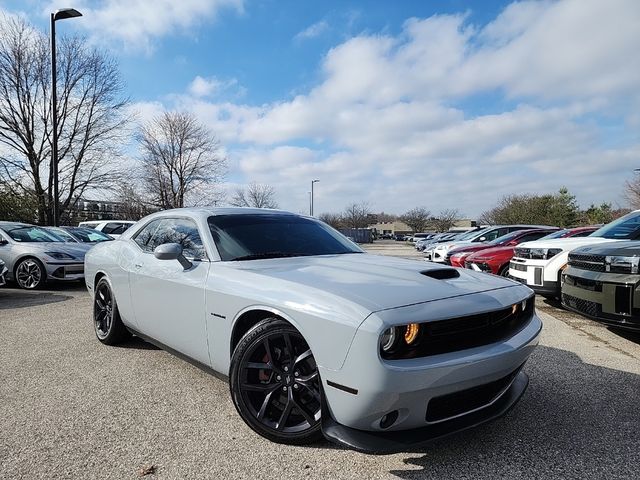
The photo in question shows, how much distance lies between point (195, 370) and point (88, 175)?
24.1 m

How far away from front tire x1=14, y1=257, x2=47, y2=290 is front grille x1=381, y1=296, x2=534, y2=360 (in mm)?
9222

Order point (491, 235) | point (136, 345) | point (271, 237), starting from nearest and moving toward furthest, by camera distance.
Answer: point (271, 237) → point (136, 345) → point (491, 235)

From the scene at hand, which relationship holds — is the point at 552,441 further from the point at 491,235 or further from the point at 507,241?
the point at 491,235

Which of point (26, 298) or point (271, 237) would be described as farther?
point (26, 298)

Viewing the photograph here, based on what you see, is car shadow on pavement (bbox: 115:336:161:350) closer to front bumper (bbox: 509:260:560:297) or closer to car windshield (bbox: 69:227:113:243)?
front bumper (bbox: 509:260:560:297)

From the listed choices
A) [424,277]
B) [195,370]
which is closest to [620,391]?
[424,277]

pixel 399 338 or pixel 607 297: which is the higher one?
pixel 399 338

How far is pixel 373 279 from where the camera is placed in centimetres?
260

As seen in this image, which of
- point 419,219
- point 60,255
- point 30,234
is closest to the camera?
point 60,255

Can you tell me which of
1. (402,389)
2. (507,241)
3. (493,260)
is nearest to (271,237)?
(402,389)

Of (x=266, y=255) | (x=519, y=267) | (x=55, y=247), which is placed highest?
(x=266, y=255)

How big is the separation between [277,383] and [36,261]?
8619mm

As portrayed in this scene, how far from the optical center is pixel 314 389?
2387 mm

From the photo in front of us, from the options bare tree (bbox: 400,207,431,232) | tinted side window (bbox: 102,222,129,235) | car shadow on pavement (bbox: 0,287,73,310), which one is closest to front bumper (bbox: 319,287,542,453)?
car shadow on pavement (bbox: 0,287,73,310)
